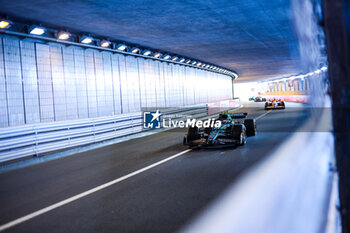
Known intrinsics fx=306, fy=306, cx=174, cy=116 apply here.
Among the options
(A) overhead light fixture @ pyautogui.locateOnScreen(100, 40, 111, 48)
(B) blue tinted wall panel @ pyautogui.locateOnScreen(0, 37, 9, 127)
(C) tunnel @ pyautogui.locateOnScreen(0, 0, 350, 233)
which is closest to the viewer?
(C) tunnel @ pyautogui.locateOnScreen(0, 0, 350, 233)

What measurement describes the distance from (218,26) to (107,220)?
9.42 m

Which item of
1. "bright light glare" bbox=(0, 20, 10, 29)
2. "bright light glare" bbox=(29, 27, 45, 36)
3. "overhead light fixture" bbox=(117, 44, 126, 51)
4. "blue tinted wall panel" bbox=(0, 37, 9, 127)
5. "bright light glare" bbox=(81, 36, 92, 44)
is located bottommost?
"blue tinted wall panel" bbox=(0, 37, 9, 127)

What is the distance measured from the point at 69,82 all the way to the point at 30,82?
1.83 meters

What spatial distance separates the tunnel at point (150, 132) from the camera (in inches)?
148

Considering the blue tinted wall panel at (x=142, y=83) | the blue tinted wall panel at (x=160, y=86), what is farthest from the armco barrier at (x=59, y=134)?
the blue tinted wall panel at (x=160, y=86)

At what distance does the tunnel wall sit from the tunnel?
0.16 ft

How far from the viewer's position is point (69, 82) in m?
11.9

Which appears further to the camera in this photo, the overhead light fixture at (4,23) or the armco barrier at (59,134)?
the armco barrier at (59,134)

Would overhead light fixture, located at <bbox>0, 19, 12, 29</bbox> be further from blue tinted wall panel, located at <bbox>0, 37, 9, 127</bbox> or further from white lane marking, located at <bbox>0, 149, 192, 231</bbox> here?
white lane marking, located at <bbox>0, 149, 192, 231</bbox>

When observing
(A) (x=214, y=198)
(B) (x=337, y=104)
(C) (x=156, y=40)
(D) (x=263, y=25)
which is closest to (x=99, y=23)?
(C) (x=156, y=40)

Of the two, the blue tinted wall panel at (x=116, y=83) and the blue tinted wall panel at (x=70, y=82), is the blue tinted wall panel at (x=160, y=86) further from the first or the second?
the blue tinted wall panel at (x=70, y=82)

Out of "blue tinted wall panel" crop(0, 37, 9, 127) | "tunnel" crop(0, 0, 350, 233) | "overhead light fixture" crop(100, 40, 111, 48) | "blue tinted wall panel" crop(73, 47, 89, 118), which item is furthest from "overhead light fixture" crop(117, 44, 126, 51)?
"blue tinted wall panel" crop(0, 37, 9, 127)

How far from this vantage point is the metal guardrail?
347 inches

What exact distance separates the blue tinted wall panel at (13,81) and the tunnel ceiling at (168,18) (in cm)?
106
